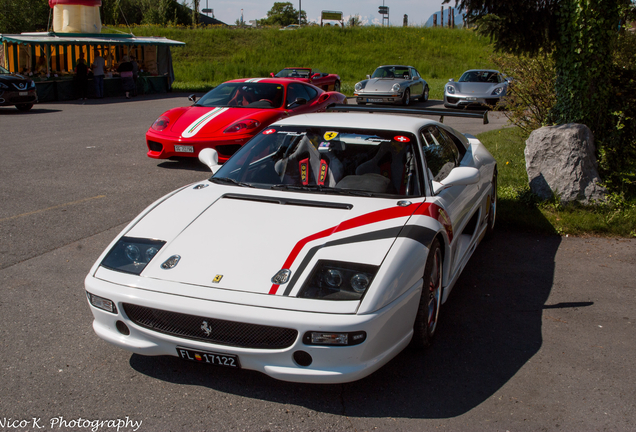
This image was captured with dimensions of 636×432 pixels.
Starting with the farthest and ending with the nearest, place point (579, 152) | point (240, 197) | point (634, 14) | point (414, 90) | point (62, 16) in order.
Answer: point (62, 16), point (414, 90), point (634, 14), point (579, 152), point (240, 197)

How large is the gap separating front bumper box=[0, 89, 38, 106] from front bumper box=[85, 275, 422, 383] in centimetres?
1627

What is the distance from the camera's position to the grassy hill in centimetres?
3875

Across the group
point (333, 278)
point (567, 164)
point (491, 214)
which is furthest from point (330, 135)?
point (567, 164)

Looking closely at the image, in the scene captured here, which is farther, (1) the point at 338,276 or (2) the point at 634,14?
(2) the point at 634,14

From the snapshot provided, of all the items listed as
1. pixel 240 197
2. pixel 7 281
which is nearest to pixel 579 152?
pixel 240 197

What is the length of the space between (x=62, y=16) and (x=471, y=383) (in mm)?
27319

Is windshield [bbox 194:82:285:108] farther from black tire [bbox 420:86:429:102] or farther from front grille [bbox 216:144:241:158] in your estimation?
black tire [bbox 420:86:429:102]

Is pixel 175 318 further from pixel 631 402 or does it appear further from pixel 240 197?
pixel 631 402

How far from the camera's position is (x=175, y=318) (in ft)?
9.20

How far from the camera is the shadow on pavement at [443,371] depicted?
2877 millimetres

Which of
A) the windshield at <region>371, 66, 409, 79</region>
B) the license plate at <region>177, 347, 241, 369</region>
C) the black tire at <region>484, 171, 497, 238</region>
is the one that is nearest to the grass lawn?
the black tire at <region>484, 171, 497, 238</region>

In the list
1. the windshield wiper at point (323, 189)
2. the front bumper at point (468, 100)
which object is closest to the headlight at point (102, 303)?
the windshield wiper at point (323, 189)

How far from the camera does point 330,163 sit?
160 inches

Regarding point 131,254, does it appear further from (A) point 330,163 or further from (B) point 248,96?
(B) point 248,96
